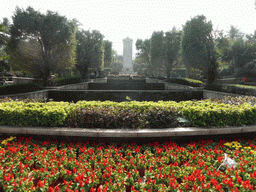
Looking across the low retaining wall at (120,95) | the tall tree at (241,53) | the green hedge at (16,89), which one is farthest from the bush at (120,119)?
the tall tree at (241,53)

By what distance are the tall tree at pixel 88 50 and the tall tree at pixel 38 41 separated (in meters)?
10.3

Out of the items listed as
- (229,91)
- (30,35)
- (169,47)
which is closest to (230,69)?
(169,47)

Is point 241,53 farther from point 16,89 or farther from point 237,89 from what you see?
point 16,89

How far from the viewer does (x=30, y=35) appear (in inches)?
709

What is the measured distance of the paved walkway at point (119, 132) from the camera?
4.95m

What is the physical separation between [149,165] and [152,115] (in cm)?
209

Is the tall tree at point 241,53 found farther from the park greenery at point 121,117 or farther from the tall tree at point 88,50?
the park greenery at point 121,117

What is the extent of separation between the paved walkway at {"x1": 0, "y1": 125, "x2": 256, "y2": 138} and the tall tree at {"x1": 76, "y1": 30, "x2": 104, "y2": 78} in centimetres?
2585

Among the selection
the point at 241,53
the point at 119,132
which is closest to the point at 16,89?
the point at 119,132

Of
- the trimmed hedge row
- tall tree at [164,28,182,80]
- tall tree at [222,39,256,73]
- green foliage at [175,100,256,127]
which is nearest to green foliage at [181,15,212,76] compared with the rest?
tall tree at [164,28,182,80]

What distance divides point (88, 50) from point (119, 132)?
92.2 ft

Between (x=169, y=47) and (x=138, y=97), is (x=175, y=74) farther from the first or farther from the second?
(x=138, y=97)

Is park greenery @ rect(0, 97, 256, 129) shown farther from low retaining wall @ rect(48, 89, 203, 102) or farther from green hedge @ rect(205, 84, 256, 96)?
green hedge @ rect(205, 84, 256, 96)

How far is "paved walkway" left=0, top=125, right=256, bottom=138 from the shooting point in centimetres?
495
